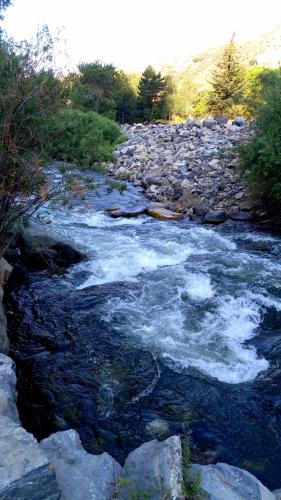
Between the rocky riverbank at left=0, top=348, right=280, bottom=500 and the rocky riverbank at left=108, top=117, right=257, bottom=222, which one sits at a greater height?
the rocky riverbank at left=108, top=117, right=257, bottom=222

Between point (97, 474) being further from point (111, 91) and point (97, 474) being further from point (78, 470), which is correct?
point (111, 91)

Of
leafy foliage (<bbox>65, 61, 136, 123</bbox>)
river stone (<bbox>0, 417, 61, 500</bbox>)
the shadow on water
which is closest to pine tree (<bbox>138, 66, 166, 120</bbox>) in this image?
leafy foliage (<bbox>65, 61, 136, 123</bbox>)

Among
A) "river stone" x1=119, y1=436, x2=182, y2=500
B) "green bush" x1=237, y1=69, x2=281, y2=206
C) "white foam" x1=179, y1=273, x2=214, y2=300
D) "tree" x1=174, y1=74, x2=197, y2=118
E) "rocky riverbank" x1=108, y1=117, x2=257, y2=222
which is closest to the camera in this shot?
"river stone" x1=119, y1=436, x2=182, y2=500

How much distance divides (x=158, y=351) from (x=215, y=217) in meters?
7.16

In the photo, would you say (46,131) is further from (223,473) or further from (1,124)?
(223,473)

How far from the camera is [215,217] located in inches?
465

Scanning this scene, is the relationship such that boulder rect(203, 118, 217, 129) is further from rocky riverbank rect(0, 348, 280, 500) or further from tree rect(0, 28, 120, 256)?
rocky riverbank rect(0, 348, 280, 500)

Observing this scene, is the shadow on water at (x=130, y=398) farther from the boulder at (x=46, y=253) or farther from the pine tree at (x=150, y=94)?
the pine tree at (x=150, y=94)

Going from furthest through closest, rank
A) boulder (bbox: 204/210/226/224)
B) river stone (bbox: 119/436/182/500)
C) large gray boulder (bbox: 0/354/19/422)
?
boulder (bbox: 204/210/226/224) → large gray boulder (bbox: 0/354/19/422) → river stone (bbox: 119/436/182/500)

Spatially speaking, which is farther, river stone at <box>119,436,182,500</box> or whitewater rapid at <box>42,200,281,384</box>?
whitewater rapid at <box>42,200,281,384</box>

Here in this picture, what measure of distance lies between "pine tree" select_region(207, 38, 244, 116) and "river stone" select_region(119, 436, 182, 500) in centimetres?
3267

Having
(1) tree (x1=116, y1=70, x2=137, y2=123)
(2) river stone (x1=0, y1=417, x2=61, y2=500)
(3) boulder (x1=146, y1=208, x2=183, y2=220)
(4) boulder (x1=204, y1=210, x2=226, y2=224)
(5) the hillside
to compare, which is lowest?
(2) river stone (x1=0, y1=417, x2=61, y2=500)

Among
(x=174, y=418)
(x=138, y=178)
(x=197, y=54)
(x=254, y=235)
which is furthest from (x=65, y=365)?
(x=197, y=54)

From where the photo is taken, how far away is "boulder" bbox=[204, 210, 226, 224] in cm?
1176
